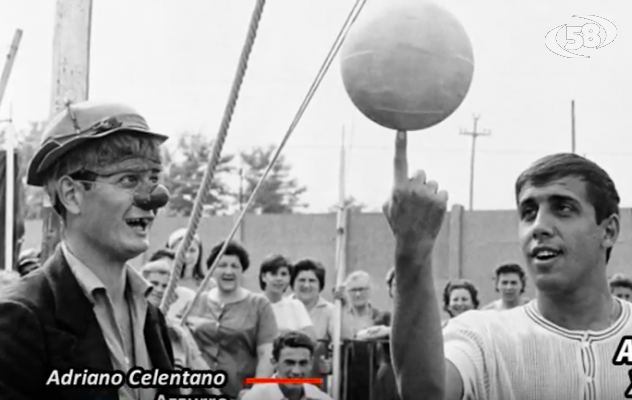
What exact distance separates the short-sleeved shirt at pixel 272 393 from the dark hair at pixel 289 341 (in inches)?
10.0

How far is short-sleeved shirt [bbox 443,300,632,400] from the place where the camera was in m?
3.18

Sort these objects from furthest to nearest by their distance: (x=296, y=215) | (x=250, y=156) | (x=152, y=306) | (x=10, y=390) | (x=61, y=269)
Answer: (x=250, y=156)
(x=296, y=215)
(x=152, y=306)
(x=61, y=269)
(x=10, y=390)

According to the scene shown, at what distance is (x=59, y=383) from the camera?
270 cm

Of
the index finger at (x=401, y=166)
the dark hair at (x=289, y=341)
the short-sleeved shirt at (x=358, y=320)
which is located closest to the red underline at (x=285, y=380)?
the dark hair at (x=289, y=341)

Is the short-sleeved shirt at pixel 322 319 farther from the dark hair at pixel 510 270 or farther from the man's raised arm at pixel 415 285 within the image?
the man's raised arm at pixel 415 285

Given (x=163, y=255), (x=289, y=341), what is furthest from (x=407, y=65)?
(x=163, y=255)

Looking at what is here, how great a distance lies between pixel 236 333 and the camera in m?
6.58

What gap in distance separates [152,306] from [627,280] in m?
5.98

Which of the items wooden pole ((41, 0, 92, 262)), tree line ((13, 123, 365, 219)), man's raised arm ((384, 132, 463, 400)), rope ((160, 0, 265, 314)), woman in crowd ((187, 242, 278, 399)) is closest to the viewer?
man's raised arm ((384, 132, 463, 400))

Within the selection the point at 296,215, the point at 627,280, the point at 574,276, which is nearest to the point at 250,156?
the point at 296,215

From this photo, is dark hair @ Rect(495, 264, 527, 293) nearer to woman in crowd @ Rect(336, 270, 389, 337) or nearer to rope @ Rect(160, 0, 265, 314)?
woman in crowd @ Rect(336, 270, 389, 337)

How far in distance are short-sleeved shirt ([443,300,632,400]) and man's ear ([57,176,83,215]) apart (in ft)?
3.64

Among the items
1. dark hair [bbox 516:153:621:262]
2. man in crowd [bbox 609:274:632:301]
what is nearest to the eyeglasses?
dark hair [bbox 516:153:621:262]

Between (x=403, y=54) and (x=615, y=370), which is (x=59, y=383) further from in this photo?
(x=615, y=370)
